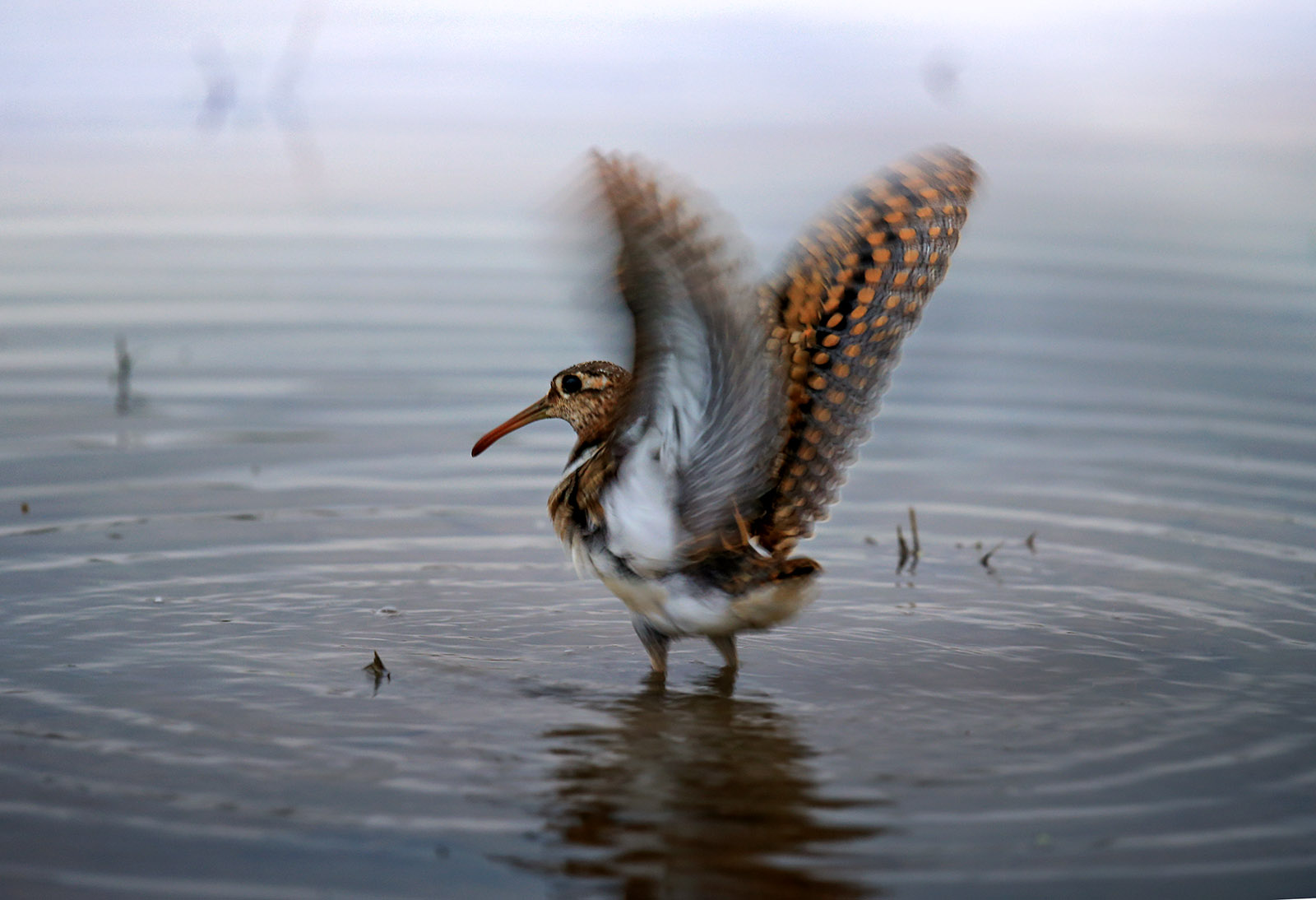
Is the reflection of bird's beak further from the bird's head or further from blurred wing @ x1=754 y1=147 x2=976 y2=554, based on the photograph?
blurred wing @ x1=754 y1=147 x2=976 y2=554

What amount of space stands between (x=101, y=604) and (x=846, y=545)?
9.50 ft

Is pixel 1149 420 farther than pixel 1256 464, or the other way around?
pixel 1149 420

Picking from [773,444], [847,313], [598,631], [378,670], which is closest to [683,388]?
[773,444]

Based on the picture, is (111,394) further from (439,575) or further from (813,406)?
(813,406)

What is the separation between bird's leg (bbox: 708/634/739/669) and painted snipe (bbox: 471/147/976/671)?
7cm

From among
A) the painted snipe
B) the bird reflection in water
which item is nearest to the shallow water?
the bird reflection in water

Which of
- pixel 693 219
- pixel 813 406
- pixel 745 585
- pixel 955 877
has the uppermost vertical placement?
pixel 693 219

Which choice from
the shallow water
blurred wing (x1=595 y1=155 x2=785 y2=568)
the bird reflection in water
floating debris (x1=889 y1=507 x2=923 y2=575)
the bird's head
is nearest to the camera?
blurred wing (x1=595 y1=155 x2=785 y2=568)

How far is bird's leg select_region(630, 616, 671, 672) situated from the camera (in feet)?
16.6

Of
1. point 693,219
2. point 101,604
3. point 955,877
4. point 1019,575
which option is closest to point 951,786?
point 955,877

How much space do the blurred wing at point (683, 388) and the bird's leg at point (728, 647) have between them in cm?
55

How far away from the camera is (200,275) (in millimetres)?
11172

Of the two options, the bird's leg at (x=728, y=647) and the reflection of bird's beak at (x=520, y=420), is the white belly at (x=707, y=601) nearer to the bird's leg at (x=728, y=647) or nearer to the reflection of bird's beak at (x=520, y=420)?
the bird's leg at (x=728, y=647)

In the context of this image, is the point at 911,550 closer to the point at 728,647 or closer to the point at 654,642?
the point at 728,647
